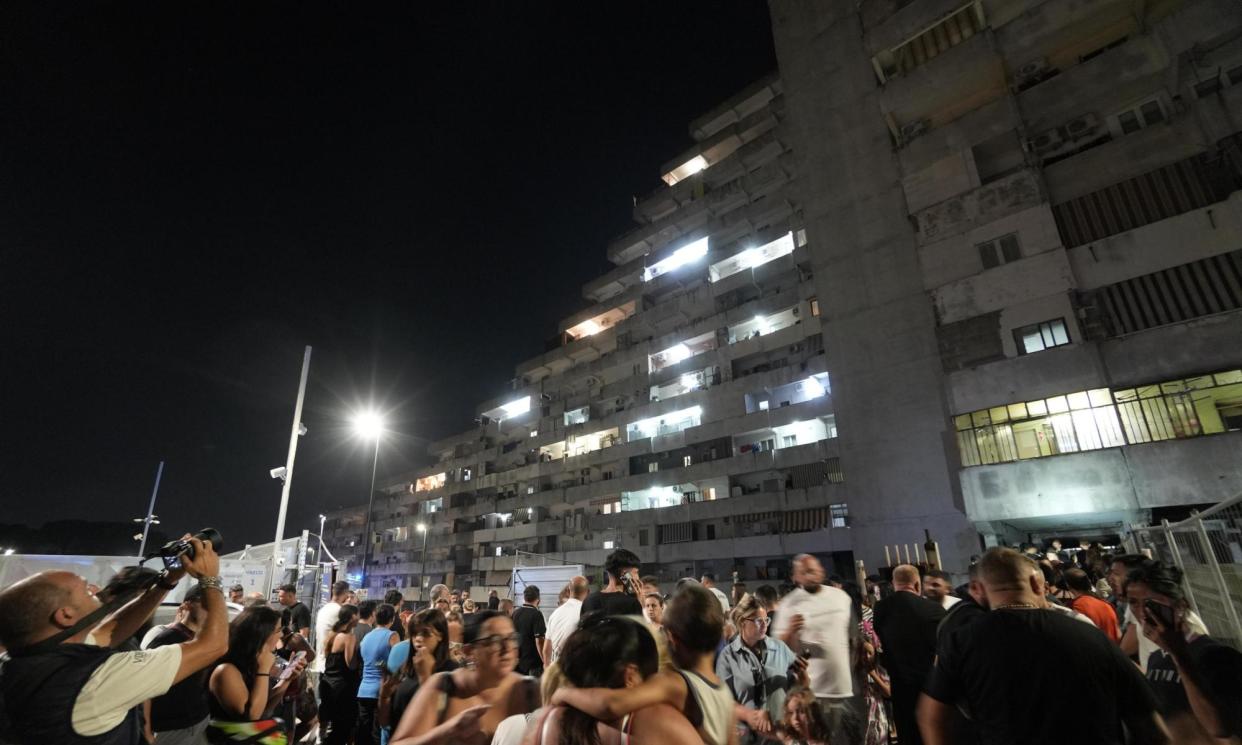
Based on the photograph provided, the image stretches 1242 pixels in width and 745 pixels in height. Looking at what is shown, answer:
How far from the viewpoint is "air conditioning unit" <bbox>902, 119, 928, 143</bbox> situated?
2423cm

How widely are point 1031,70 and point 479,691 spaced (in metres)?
29.5

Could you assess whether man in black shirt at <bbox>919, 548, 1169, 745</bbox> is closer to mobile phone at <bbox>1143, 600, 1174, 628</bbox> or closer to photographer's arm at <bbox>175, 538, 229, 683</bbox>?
mobile phone at <bbox>1143, 600, 1174, 628</bbox>

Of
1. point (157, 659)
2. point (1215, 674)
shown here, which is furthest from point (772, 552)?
point (157, 659)

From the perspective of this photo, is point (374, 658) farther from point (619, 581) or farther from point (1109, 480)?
point (1109, 480)

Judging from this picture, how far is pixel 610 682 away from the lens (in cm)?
199

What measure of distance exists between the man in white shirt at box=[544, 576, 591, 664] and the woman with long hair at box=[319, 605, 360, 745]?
7.66ft

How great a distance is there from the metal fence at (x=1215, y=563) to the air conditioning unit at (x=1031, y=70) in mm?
22359

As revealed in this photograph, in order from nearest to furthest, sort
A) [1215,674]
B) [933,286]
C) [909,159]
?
1. [1215,674]
2. [933,286]
3. [909,159]

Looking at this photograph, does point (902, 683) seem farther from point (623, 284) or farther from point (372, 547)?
point (372, 547)

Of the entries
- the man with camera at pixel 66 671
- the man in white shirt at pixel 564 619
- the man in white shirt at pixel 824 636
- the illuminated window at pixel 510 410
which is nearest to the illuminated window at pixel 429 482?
the illuminated window at pixel 510 410

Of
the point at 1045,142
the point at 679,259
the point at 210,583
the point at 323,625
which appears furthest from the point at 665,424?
the point at 210,583

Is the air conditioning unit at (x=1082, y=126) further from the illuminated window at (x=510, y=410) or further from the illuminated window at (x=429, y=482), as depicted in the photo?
the illuminated window at (x=429, y=482)

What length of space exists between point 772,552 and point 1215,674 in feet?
81.5

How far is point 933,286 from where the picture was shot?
21.8 meters
